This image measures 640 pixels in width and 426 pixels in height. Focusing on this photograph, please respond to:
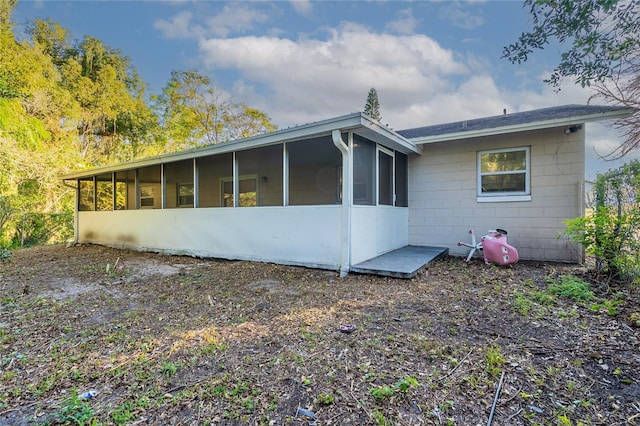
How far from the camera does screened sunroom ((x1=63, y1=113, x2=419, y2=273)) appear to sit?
17.8 feet

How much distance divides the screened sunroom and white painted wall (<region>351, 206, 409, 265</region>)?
2 centimetres

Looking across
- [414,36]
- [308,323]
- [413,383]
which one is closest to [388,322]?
[308,323]

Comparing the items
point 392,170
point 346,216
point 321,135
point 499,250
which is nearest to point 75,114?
point 321,135

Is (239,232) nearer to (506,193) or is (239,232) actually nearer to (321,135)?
(321,135)

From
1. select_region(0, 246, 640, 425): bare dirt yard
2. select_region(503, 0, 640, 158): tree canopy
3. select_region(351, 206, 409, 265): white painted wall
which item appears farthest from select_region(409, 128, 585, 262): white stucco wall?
select_region(0, 246, 640, 425): bare dirt yard

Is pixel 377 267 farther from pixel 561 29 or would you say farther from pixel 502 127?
pixel 561 29

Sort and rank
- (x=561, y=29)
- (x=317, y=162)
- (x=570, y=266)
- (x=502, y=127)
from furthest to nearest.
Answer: (x=317, y=162) → (x=502, y=127) → (x=570, y=266) → (x=561, y=29)

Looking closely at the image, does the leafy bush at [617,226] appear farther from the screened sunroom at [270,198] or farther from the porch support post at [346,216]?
the porch support post at [346,216]

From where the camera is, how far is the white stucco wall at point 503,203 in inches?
232

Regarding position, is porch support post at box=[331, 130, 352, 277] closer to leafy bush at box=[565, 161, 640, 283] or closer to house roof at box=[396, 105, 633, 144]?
house roof at box=[396, 105, 633, 144]

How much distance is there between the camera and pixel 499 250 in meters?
5.75

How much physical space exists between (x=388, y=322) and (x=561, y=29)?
521 centimetres

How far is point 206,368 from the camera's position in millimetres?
2408

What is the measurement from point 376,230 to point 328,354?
12.3 ft
